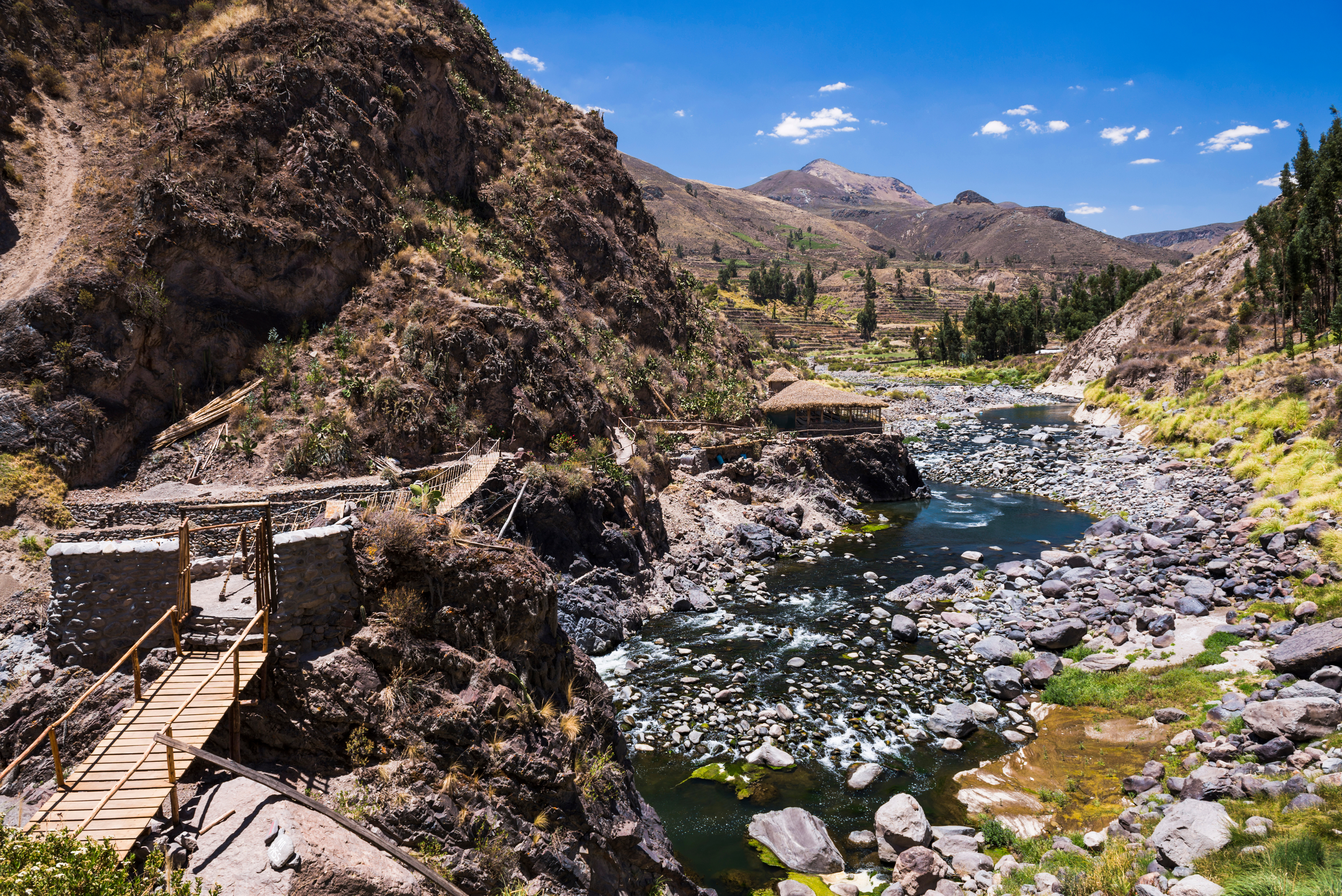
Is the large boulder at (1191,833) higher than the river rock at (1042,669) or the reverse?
higher

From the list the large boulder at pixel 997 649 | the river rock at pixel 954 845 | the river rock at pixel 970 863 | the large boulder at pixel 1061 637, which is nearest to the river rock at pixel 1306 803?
the river rock at pixel 970 863

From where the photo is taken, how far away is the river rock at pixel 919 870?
972 cm

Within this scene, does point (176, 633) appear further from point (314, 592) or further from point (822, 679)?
point (822, 679)

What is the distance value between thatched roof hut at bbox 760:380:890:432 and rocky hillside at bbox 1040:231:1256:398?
26.6 metres

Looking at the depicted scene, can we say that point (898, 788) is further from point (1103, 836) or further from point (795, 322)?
point (795, 322)

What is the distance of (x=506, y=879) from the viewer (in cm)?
736

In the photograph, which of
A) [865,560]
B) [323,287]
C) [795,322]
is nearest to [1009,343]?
[795,322]

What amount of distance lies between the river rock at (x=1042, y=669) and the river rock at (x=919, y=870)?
A: 6.80m

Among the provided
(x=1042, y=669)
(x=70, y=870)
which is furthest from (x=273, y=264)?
(x=1042, y=669)

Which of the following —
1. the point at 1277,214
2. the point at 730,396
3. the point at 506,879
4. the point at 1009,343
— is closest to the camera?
the point at 506,879

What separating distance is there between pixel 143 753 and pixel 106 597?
6.64ft

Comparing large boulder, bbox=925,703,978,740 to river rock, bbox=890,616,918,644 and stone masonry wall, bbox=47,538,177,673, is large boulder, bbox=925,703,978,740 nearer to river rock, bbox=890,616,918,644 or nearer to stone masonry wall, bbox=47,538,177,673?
river rock, bbox=890,616,918,644

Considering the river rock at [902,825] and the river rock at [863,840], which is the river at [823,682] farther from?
the river rock at [902,825]

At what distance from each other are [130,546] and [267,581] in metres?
1.53
